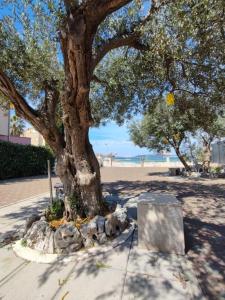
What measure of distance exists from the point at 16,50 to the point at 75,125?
12.0 feet

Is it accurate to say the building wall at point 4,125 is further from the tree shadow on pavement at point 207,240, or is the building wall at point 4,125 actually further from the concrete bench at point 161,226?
the concrete bench at point 161,226

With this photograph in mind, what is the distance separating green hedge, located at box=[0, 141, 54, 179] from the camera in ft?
46.7

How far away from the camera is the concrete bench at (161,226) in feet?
12.5

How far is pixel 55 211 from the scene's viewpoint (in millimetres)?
5121

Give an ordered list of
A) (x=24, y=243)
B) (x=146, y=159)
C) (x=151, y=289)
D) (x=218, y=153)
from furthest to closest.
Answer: (x=146, y=159) < (x=218, y=153) < (x=24, y=243) < (x=151, y=289)

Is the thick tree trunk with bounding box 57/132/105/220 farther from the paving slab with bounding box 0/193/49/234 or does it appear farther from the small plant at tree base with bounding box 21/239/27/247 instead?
the paving slab with bounding box 0/193/49/234

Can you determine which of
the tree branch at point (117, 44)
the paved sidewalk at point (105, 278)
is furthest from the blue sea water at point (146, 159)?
the paved sidewalk at point (105, 278)

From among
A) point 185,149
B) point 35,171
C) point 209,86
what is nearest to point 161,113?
point 185,149

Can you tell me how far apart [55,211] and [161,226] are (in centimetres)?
235

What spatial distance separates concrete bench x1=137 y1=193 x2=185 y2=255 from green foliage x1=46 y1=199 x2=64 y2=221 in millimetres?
1917

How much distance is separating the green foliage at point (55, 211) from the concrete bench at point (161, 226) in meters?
1.92

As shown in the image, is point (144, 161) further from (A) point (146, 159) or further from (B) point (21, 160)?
(B) point (21, 160)

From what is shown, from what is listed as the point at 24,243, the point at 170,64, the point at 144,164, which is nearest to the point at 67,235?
the point at 24,243

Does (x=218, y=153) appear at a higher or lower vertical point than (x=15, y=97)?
lower
